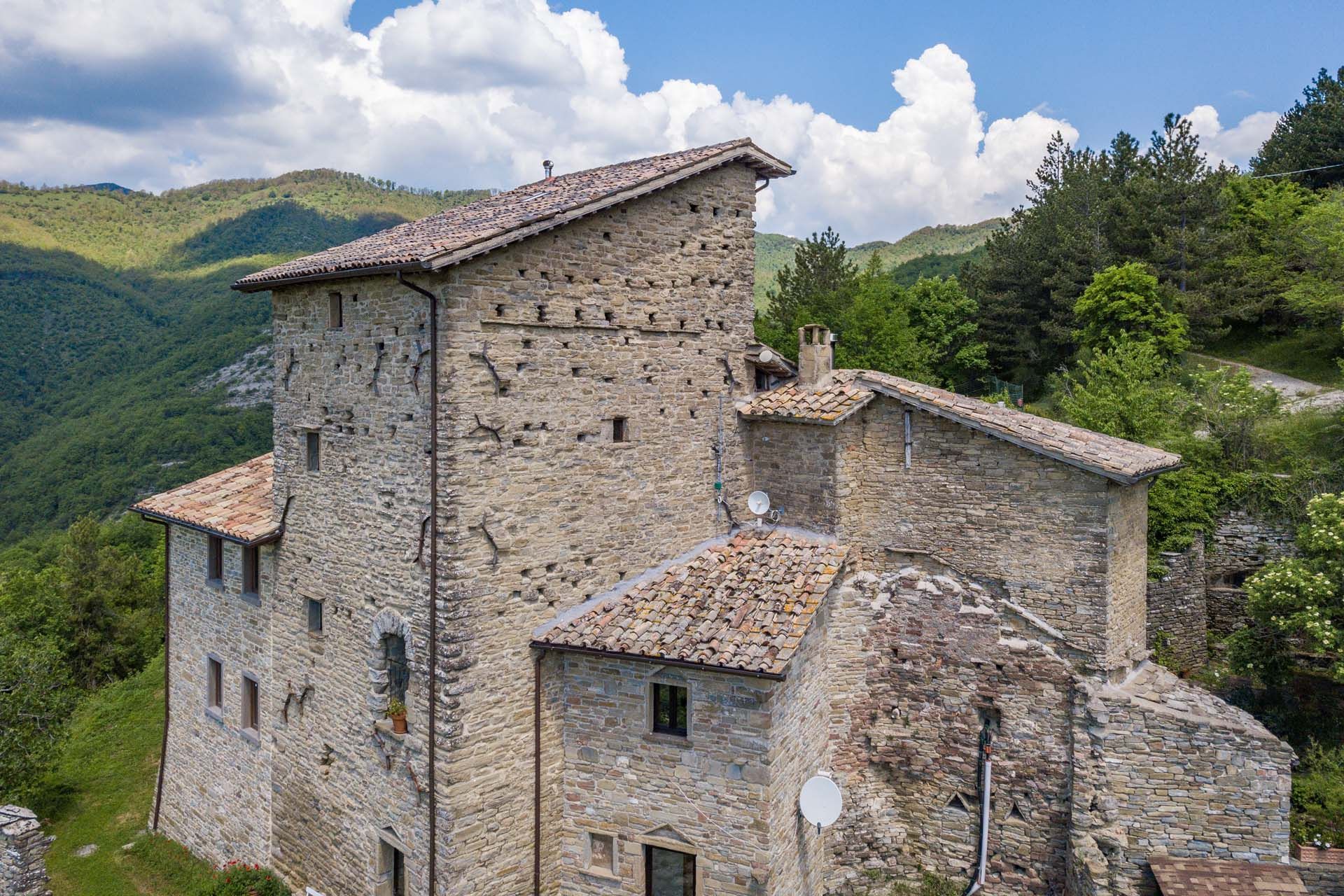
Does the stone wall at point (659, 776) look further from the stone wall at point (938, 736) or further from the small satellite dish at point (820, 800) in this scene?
the stone wall at point (938, 736)

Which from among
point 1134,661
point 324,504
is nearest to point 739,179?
point 324,504

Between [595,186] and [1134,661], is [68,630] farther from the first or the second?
[1134,661]

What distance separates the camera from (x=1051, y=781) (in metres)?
13.0

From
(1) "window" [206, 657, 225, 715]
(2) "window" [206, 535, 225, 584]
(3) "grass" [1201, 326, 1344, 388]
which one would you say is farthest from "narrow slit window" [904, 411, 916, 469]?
(3) "grass" [1201, 326, 1344, 388]

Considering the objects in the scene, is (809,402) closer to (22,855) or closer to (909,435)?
(909,435)

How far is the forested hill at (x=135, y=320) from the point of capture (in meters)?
58.2

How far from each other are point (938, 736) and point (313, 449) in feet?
37.6

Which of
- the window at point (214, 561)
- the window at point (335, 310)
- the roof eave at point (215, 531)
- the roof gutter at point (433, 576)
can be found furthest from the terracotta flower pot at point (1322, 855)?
the window at point (214, 561)

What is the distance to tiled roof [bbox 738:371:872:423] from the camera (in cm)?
1403

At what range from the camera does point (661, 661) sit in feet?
38.3

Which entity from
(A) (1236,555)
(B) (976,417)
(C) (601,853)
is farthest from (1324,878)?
(C) (601,853)

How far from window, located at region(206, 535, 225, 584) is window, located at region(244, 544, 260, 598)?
4.58ft

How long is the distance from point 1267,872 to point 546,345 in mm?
12790

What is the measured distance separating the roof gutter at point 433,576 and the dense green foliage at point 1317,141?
40.9 m
